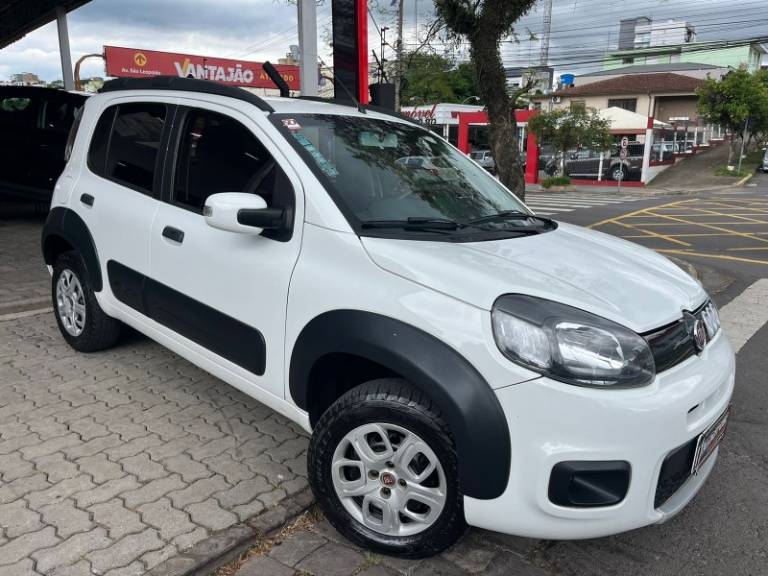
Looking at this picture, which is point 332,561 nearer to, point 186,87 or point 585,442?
point 585,442

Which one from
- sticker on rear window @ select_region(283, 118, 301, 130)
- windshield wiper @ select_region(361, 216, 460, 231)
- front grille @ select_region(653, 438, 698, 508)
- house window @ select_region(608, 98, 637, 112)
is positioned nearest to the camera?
front grille @ select_region(653, 438, 698, 508)

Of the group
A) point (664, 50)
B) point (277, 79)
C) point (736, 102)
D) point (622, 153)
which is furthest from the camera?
point (664, 50)

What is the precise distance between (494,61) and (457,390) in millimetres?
6367

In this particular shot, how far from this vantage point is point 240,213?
2.63 m

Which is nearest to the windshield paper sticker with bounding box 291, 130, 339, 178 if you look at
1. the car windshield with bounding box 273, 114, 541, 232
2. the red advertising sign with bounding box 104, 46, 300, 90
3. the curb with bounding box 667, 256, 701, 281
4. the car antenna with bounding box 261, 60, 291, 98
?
the car windshield with bounding box 273, 114, 541, 232

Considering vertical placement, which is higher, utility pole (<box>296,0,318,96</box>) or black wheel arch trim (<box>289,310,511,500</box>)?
utility pole (<box>296,0,318,96</box>)

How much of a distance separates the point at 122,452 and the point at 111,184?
1619 mm

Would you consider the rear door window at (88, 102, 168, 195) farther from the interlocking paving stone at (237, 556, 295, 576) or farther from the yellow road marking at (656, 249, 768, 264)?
the yellow road marking at (656, 249, 768, 264)

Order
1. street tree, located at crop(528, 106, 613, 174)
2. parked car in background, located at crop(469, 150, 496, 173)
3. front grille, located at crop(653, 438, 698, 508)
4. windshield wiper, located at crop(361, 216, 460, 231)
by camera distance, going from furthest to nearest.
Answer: parked car in background, located at crop(469, 150, 496, 173) → street tree, located at crop(528, 106, 613, 174) → windshield wiper, located at crop(361, 216, 460, 231) → front grille, located at crop(653, 438, 698, 508)

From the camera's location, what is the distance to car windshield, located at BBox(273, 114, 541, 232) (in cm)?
280

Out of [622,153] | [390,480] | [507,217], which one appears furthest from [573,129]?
[390,480]

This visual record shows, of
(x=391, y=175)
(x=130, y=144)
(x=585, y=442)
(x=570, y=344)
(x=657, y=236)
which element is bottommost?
(x=657, y=236)

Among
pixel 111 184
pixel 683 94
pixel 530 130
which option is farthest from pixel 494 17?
pixel 683 94

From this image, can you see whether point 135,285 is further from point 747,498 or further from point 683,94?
point 683,94
